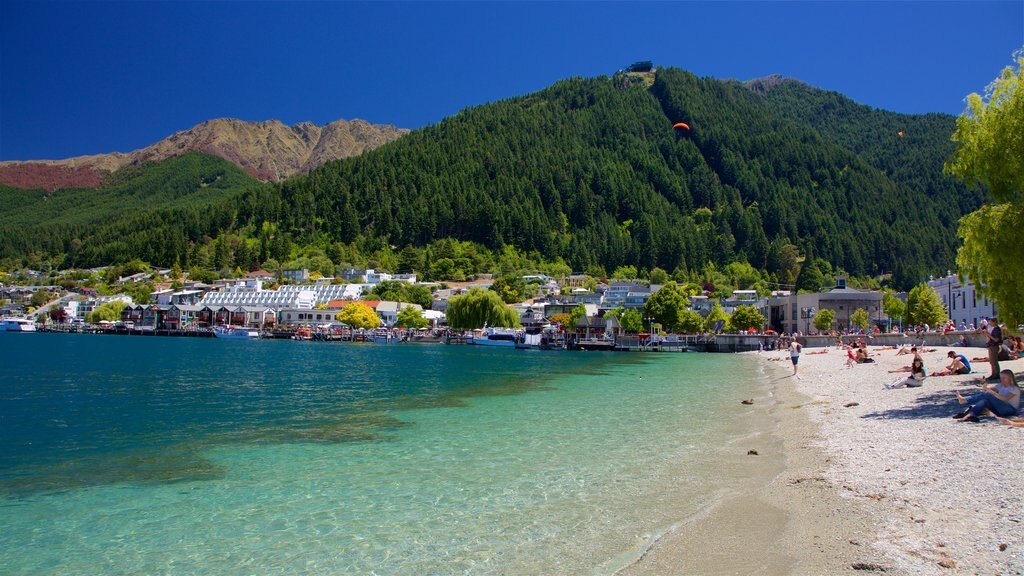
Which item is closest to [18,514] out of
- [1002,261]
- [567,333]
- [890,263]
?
[1002,261]

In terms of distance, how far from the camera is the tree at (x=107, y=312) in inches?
5719

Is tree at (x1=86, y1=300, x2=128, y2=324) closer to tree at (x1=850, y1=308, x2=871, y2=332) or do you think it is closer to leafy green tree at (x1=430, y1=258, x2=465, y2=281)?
leafy green tree at (x1=430, y1=258, x2=465, y2=281)

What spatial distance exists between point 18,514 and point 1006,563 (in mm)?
13161

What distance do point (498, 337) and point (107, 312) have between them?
3804 inches

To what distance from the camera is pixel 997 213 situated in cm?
1559

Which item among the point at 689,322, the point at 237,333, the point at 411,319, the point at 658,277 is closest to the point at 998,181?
the point at 689,322

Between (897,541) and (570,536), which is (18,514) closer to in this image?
(570,536)

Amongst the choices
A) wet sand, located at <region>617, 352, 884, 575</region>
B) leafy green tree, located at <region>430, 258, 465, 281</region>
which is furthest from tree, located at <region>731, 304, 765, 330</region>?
wet sand, located at <region>617, 352, 884, 575</region>

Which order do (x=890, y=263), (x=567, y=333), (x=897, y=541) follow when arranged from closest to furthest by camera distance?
(x=897, y=541)
(x=567, y=333)
(x=890, y=263)

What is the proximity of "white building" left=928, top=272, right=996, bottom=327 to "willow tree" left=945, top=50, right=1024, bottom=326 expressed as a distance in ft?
154

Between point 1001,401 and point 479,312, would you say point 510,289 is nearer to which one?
point 479,312

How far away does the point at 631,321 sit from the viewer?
102 meters

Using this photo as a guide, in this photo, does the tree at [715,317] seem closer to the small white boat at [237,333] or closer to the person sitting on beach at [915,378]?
the small white boat at [237,333]

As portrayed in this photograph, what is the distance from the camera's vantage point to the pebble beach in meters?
7.14
